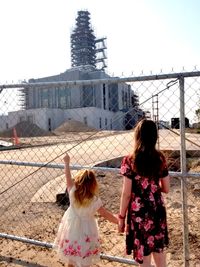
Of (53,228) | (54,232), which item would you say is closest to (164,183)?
(54,232)

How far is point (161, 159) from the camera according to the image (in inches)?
116

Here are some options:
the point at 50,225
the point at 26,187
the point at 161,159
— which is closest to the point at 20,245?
the point at 50,225

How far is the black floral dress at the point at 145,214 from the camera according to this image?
2.95 m

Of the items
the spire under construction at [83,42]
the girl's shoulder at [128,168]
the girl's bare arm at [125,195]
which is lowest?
the girl's bare arm at [125,195]

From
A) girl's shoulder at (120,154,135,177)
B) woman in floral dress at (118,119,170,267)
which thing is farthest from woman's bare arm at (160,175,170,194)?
girl's shoulder at (120,154,135,177)

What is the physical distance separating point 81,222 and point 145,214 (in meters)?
0.58

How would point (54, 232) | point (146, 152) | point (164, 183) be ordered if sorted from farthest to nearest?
1. point (54, 232)
2. point (164, 183)
3. point (146, 152)

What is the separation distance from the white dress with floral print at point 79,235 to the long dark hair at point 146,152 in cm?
55

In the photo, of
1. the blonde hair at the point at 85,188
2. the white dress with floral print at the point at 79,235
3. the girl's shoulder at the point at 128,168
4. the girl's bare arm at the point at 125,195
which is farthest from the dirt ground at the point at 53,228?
the girl's shoulder at the point at 128,168

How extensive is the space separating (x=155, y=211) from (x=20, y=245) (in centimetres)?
240

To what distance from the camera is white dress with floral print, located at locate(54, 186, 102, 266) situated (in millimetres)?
3195

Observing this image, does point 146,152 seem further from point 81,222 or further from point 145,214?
point 81,222

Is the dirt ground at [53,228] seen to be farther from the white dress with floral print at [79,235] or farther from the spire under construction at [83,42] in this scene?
the spire under construction at [83,42]

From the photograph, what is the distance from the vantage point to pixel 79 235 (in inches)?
126
